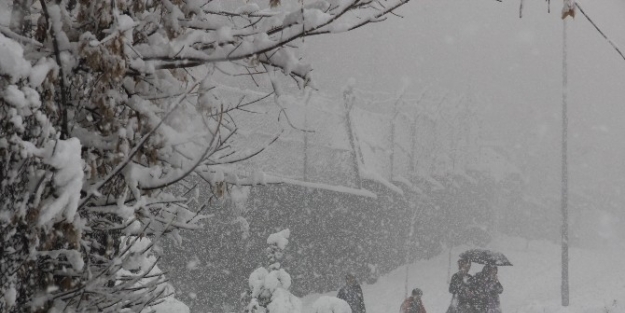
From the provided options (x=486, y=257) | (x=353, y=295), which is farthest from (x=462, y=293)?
(x=486, y=257)

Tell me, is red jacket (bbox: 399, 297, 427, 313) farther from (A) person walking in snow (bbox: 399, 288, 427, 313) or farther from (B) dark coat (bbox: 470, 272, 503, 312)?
(B) dark coat (bbox: 470, 272, 503, 312)

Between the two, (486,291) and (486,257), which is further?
(486,257)

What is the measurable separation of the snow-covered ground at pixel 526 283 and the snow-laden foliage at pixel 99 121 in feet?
27.1

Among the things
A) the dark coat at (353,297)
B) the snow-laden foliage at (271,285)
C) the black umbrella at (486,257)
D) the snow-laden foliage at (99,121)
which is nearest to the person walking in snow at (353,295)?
the dark coat at (353,297)

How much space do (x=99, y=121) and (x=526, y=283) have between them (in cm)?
2199

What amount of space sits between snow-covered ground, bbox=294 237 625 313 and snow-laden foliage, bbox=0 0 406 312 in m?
8.26

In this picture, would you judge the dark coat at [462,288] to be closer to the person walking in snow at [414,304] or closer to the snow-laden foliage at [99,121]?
the person walking in snow at [414,304]

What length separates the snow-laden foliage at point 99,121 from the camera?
192cm

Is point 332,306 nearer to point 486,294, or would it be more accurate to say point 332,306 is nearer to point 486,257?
point 486,294

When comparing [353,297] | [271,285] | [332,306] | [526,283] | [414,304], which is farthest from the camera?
[526,283]

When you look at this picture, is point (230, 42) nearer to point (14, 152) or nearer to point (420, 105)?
point (14, 152)

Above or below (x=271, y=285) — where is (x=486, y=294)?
below

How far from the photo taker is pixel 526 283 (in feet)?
71.5

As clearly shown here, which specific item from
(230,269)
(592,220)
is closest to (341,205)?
(230,269)
